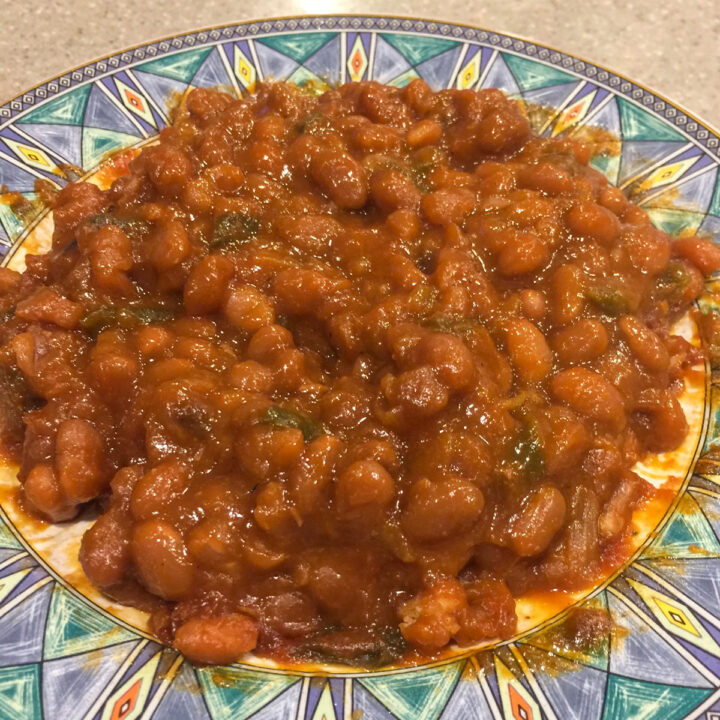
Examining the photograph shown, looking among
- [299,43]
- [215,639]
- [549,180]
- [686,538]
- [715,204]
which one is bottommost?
[215,639]

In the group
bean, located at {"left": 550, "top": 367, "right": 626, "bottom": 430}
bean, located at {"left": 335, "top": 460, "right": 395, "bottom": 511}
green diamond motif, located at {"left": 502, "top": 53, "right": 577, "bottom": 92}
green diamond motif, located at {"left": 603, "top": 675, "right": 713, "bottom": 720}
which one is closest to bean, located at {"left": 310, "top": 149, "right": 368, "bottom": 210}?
bean, located at {"left": 550, "top": 367, "right": 626, "bottom": 430}

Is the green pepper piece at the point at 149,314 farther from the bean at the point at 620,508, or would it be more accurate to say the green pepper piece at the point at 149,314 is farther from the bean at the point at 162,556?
the bean at the point at 620,508

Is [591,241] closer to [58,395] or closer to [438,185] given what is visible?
[438,185]

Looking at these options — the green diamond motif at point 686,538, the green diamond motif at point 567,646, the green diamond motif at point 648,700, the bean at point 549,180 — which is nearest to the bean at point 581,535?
the green diamond motif at point 567,646

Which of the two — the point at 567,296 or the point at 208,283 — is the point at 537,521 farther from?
the point at 208,283

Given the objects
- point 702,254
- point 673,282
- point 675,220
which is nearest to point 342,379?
point 673,282

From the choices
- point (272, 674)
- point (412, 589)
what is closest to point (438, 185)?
point (412, 589)

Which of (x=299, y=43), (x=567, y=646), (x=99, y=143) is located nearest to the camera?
(x=567, y=646)
